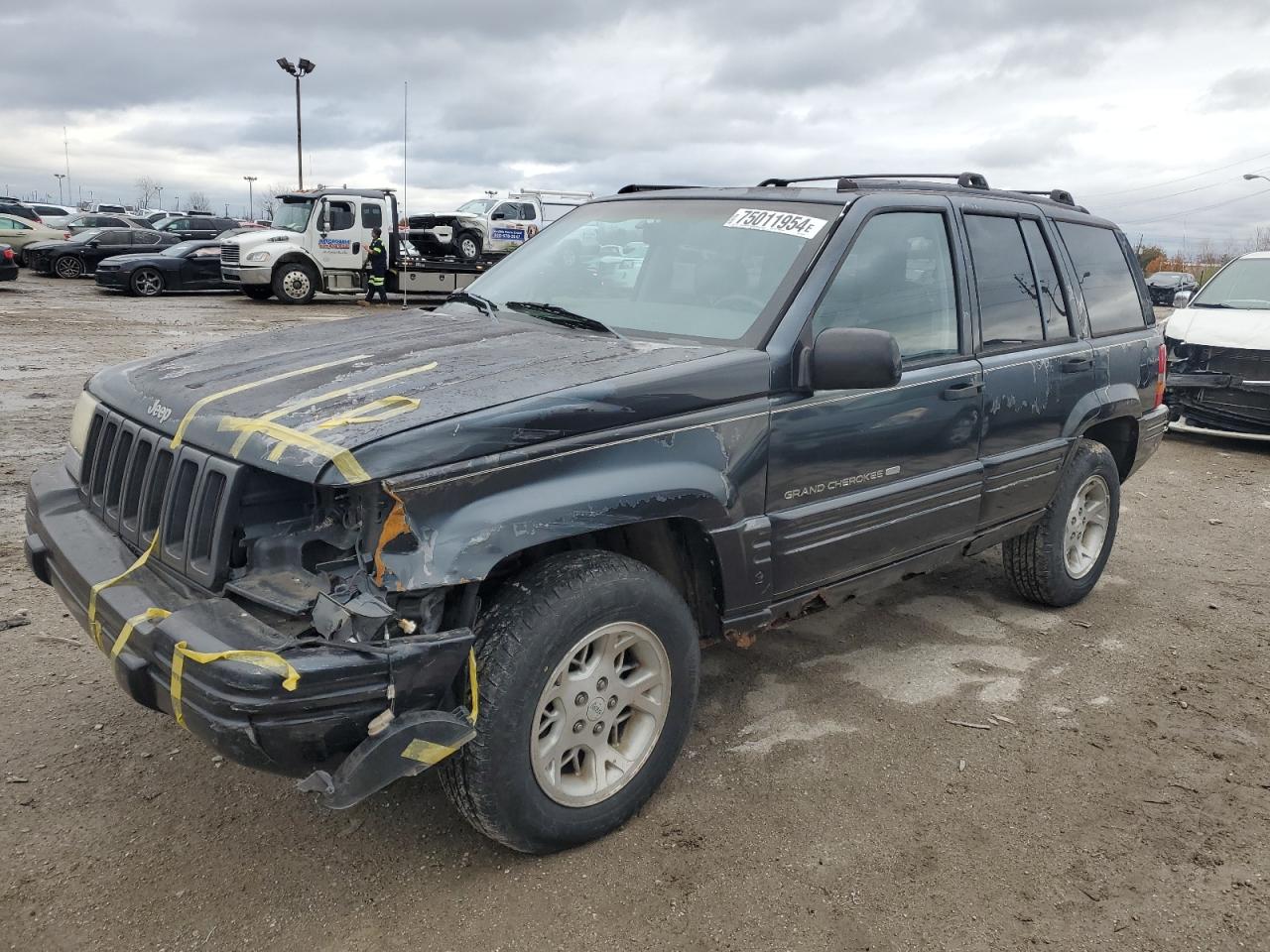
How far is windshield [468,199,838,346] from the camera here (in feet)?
11.1

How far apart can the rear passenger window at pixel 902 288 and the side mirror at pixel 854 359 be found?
242 mm

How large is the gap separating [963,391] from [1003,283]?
26.6 inches

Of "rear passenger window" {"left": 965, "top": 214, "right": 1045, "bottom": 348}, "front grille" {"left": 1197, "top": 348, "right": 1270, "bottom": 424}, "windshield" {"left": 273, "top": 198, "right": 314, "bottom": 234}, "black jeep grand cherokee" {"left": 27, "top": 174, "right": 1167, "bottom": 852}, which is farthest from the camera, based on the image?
"windshield" {"left": 273, "top": 198, "right": 314, "bottom": 234}

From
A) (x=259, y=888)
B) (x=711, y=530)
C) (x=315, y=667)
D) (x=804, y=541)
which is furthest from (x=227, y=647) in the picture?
(x=804, y=541)

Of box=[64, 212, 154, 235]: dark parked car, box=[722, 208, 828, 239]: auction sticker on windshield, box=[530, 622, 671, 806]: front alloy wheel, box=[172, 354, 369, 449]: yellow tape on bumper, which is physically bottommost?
box=[530, 622, 671, 806]: front alloy wheel

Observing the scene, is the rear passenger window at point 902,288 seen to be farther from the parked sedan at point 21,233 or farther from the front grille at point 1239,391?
the parked sedan at point 21,233

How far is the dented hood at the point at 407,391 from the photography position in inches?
95.0

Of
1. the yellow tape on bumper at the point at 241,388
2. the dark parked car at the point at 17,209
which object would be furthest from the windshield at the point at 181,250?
the yellow tape on bumper at the point at 241,388

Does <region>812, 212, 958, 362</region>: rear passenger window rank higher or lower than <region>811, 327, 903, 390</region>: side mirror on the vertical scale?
higher

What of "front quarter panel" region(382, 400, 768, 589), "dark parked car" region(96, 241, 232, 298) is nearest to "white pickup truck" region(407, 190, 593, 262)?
"dark parked car" region(96, 241, 232, 298)

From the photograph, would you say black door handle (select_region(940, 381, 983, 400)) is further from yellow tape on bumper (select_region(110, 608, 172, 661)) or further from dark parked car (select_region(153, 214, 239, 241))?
dark parked car (select_region(153, 214, 239, 241))

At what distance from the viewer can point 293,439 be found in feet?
7.96

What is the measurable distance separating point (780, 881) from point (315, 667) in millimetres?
1451

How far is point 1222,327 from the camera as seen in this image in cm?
910
